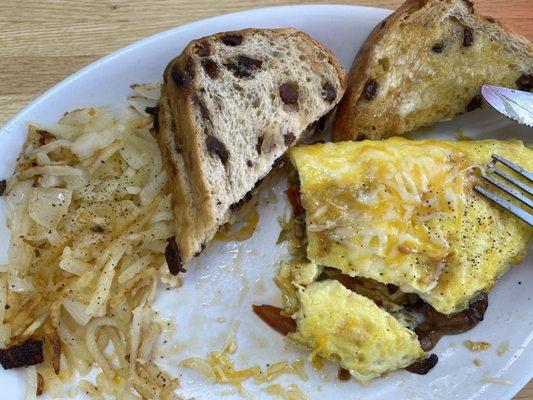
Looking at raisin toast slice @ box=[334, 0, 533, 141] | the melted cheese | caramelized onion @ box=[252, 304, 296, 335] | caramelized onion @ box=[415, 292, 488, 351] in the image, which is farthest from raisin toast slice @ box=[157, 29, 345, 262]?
caramelized onion @ box=[415, 292, 488, 351]

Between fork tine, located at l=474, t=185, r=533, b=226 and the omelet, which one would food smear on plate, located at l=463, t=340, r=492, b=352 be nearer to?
the omelet

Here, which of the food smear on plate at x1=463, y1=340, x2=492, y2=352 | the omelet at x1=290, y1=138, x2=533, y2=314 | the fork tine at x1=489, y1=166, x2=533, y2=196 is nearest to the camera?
the omelet at x1=290, y1=138, x2=533, y2=314

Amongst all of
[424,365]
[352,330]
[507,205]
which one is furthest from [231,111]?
[424,365]

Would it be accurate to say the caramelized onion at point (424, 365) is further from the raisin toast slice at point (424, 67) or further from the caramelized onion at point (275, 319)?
the raisin toast slice at point (424, 67)

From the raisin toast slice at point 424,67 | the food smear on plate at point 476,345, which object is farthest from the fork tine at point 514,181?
the food smear on plate at point 476,345

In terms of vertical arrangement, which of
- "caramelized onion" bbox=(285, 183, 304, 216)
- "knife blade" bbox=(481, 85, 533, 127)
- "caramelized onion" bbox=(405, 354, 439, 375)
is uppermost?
"knife blade" bbox=(481, 85, 533, 127)

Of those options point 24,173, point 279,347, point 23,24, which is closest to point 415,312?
point 279,347
